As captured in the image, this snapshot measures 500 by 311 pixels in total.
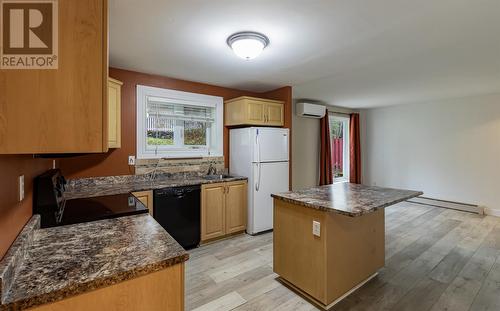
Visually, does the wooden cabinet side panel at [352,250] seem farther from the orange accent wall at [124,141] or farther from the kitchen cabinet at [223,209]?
the orange accent wall at [124,141]

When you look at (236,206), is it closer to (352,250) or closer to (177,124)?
(177,124)

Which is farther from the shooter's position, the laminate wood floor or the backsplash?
the backsplash

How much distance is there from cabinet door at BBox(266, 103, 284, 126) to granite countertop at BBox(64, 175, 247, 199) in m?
1.22

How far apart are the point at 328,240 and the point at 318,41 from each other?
185 cm

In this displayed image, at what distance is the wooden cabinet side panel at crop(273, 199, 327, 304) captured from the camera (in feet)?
6.81

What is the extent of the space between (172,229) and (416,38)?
3368 mm

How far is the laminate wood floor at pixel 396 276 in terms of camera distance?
2174 millimetres

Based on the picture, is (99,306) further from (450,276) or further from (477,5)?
(450,276)

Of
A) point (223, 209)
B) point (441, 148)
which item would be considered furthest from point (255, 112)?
point (441, 148)

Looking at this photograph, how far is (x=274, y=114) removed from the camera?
4.14 metres

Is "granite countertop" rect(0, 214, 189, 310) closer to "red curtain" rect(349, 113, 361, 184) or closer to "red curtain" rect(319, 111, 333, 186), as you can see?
"red curtain" rect(319, 111, 333, 186)

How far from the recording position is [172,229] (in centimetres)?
310

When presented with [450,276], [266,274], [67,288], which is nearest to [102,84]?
[67,288]

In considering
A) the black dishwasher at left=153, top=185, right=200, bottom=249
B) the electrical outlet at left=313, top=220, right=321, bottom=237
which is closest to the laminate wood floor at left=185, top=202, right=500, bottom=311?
the black dishwasher at left=153, top=185, right=200, bottom=249
